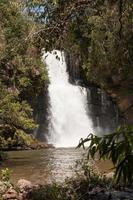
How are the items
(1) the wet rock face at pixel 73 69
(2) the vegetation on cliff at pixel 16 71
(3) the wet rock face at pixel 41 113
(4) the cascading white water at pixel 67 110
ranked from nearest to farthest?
(2) the vegetation on cliff at pixel 16 71
(3) the wet rock face at pixel 41 113
(4) the cascading white water at pixel 67 110
(1) the wet rock face at pixel 73 69

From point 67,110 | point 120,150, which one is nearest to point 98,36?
point 67,110

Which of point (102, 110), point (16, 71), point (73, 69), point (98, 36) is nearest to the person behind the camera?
point (98, 36)

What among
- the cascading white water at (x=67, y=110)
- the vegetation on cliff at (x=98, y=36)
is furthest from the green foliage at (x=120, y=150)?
the cascading white water at (x=67, y=110)

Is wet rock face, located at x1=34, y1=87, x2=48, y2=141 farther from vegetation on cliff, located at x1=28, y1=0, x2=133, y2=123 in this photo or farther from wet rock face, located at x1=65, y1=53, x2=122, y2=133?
vegetation on cliff, located at x1=28, y1=0, x2=133, y2=123

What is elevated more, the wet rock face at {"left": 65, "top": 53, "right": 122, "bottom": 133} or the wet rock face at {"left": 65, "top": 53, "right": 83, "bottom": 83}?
the wet rock face at {"left": 65, "top": 53, "right": 83, "bottom": 83}

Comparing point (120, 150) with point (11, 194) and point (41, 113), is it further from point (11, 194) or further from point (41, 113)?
point (41, 113)

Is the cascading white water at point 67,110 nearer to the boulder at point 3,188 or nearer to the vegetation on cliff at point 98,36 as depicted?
the vegetation on cliff at point 98,36

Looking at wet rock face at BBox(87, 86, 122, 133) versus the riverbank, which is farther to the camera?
wet rock face at BBox(87, 86, 122, 133)

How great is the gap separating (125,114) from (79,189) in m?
31.8

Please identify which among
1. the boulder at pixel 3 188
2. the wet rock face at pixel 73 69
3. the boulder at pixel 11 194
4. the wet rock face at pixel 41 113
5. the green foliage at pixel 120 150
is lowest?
the boulder at pixel 11 194

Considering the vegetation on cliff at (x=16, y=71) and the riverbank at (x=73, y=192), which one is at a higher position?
the vegetation on cliff at (x=16, y=71)

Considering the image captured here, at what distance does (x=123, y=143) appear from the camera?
20.7 feet

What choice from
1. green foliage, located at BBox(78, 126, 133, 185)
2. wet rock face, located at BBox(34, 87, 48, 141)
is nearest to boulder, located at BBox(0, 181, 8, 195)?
green foliage, located at BBox(78, 126, 133, 185)

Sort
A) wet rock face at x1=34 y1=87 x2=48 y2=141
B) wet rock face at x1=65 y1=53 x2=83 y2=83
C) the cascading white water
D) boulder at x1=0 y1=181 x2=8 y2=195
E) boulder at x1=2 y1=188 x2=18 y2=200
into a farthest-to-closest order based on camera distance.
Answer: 1. wet rock face at x1=65 y1=53 x2=83 y2=83
2. the cascading white water
3. wet rock face at x1=34 y1=87 x2=48 y2=141
4. boulder at x1=2 y1=188 x2=18 y2=200
5. boulder at x1=0 y1=181 x2=8 y2=195
